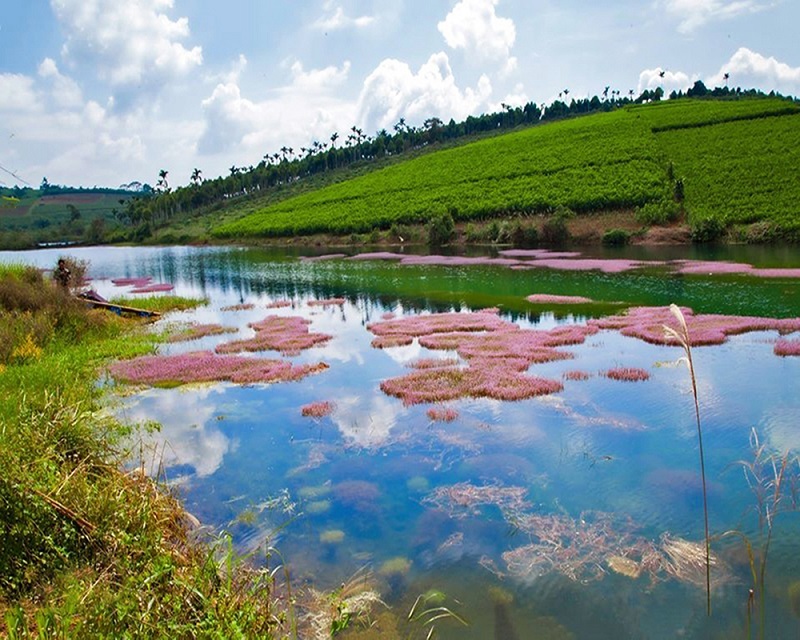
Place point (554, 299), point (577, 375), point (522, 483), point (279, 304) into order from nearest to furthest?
point (522, 483) → point (577, 375) → point (554, 299) → point (279, 304)

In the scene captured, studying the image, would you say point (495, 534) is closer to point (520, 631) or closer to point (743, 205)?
point (520, 631)

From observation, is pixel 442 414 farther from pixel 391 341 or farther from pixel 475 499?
pixel 391 341

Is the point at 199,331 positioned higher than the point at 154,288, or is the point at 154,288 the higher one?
the point at 154,288

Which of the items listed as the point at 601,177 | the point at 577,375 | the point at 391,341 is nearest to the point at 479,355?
the point at 577,375

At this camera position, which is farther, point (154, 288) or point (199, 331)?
point (154, 288)

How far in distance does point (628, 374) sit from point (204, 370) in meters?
14.7

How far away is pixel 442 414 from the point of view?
15.6m

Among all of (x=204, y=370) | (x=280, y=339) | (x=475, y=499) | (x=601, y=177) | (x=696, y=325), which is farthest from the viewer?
(x=601, y=177)

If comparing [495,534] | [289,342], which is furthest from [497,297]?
[495,534]

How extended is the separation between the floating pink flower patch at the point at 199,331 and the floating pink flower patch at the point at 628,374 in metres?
18.9

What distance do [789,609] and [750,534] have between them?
6.28 feet

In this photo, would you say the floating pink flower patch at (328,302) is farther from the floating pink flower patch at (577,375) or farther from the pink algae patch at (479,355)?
the floating pink flower patch at (577,375)

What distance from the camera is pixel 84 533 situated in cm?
763

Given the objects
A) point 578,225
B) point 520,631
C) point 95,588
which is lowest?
point 520,631
